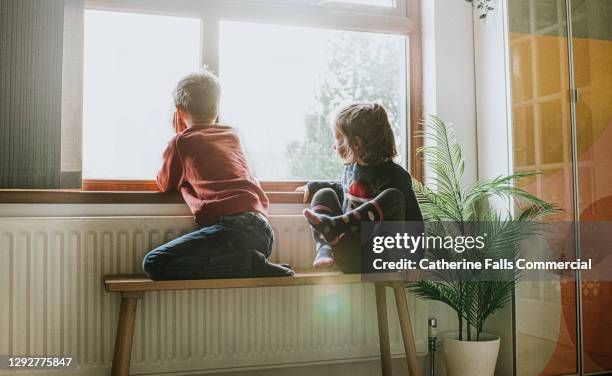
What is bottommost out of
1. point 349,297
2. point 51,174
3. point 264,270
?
point 349,297

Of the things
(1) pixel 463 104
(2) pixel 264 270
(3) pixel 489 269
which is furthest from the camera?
(1) pixel 463 104

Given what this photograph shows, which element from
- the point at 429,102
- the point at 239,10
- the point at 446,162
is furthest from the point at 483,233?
the point at 239,10

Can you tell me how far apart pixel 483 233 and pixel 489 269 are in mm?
146

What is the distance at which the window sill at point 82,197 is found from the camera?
2.24 meters

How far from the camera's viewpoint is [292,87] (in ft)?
8.87

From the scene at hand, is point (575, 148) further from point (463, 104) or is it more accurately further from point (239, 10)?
point (239, 10)

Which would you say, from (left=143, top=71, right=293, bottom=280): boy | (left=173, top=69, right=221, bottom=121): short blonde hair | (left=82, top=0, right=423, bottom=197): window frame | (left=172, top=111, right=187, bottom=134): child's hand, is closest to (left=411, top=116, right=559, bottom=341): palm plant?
(left=82, top=0, right=423, bottom=197): window frame

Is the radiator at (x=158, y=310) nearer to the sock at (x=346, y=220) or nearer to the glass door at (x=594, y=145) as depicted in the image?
the sock at (x=346, y=220)

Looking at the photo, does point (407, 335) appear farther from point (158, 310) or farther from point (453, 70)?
point (453, 70)

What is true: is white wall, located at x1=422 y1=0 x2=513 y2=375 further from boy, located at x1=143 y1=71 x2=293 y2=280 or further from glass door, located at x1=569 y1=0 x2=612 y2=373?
boy, located at x1=143 y1=71 x2=293 y2=280

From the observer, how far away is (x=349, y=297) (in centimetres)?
257

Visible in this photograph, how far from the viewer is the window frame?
8.14 feet

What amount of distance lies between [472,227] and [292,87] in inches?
39.2

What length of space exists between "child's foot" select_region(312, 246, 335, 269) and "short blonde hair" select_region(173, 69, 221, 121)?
67cm
